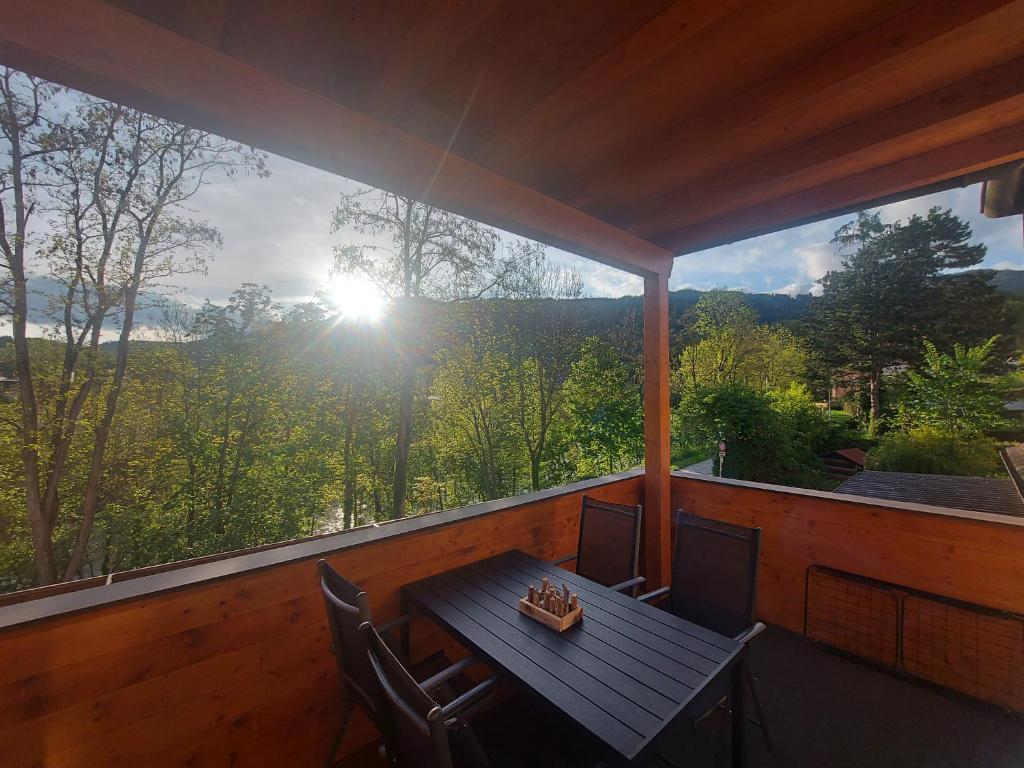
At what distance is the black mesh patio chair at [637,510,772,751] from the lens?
1.75m

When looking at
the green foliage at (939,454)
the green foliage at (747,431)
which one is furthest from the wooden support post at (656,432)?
the green foliage at (939,454)

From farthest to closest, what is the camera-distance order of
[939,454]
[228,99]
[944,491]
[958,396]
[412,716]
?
1. [958,396]
2. [939,454]
3. [944,491]
4. [228,99]
5. [412,716]

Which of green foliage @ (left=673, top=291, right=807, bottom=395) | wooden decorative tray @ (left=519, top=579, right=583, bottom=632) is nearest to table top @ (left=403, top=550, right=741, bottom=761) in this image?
wooden decorative tray @ (left=519, top=579, right=583, bottom=632)

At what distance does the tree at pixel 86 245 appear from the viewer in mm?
6680

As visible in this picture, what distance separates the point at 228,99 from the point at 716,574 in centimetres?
256

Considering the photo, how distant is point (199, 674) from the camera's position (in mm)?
1399

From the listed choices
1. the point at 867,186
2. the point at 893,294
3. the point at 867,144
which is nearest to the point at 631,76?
the point at 867,144

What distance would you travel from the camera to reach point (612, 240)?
2.50 meters

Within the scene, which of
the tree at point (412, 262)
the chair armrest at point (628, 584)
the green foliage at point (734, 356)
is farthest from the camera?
the green foliage at point (734, 356)

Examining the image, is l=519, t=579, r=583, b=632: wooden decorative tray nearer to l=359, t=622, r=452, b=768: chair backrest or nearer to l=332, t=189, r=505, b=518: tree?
l=359, t=622, r=452, b=768: chair backrest

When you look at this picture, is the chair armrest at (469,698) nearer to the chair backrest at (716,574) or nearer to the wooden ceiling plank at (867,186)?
the chair backrest at (716,574)

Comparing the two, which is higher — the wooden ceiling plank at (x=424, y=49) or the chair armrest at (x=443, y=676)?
the wooden ceiling plank at (x=424, y=49)

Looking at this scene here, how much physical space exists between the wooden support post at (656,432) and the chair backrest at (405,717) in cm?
235

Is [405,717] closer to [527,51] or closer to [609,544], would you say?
[609,544]
